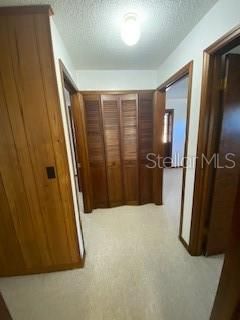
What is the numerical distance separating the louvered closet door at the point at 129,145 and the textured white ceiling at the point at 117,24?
1.99 ft

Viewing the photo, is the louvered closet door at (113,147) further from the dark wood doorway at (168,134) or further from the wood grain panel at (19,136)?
the dark wood doorway at (168,134)

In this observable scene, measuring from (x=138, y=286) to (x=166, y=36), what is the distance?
234 cm

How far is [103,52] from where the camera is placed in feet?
5.87

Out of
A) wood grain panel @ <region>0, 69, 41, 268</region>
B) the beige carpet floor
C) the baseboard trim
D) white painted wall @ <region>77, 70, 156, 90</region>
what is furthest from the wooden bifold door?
wood grain panel @ <region>0, 69, 41, 268</region>

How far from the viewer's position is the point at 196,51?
1.41m

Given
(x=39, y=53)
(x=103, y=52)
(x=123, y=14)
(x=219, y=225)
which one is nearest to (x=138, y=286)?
(x=219, y=225)

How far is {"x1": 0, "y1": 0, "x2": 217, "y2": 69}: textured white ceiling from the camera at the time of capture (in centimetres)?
111

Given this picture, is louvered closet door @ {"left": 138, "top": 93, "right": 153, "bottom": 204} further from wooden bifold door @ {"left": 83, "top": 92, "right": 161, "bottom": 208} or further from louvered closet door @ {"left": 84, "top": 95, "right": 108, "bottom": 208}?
louvered closet door @ {"left": 84, "top": 95, "right": 108, "bottom": 208}

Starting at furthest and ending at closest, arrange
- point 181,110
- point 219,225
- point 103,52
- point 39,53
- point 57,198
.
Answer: point 181,110 < point 103,52 < point 219,225 < point 57,198 < point 39,53

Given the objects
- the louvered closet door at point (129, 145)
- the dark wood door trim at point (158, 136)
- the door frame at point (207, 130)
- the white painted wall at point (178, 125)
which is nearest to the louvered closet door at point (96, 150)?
the louvered closet door at point (129, 145)

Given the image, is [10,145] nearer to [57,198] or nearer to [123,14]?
[57,198]

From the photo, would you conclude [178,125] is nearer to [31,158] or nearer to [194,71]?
[194,71]

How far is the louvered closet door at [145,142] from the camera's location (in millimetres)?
2445

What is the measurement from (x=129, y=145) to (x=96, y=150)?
533 millimetres
